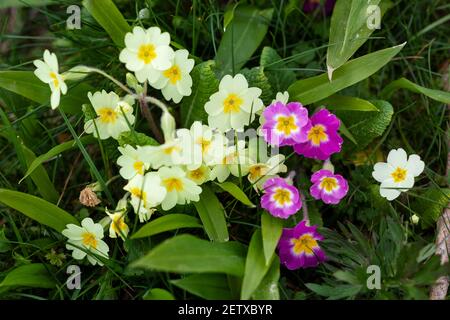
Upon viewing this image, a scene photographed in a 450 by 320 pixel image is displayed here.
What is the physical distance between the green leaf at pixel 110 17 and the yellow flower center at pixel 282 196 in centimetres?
78

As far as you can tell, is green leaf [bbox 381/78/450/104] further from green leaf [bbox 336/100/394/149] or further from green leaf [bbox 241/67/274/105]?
green leaf [bbox 241/67/274/105]

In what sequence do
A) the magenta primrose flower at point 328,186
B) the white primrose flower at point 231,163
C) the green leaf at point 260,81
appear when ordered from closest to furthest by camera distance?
the white primrose flower at point 231,163
the magenta primrose flower at point 328,186
the green leaf at point 260,81

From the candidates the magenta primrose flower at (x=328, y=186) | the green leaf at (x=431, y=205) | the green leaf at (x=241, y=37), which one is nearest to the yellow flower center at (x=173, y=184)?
the magenta primrose flower at (x=328, y=186)

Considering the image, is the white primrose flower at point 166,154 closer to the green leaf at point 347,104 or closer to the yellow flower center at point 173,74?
the yellow flower center at point 173,74

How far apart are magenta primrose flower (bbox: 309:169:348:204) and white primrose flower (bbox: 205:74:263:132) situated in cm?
30

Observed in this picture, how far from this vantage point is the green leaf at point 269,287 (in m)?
1.88

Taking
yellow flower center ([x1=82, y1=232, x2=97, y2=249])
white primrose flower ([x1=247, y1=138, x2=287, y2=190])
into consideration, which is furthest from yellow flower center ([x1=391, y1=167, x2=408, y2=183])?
yellow flower center ([x1=82, y1=232, x2=97, y2=249])

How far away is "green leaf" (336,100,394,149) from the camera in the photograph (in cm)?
225

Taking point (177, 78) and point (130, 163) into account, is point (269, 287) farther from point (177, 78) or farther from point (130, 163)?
point (177, 78)

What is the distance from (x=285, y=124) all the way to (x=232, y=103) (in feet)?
0.62

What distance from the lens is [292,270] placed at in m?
2.20

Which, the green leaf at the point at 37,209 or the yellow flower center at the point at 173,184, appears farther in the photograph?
the green leaf at the point at 37,209

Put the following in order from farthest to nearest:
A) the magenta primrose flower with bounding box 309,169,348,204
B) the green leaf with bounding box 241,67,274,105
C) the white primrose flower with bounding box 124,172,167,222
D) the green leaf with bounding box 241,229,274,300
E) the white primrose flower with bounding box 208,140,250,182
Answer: the green leaf with bounding box 241,67,274,105
the magenta primrose flower with bounding box 309,169,348,204
the white primrose flower with bounding box 208,140,250,182
the white primrose flower with bounding box 124,172,167,222
the green leaf with bounding box 241,229,274,300

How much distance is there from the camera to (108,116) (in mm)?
2162
